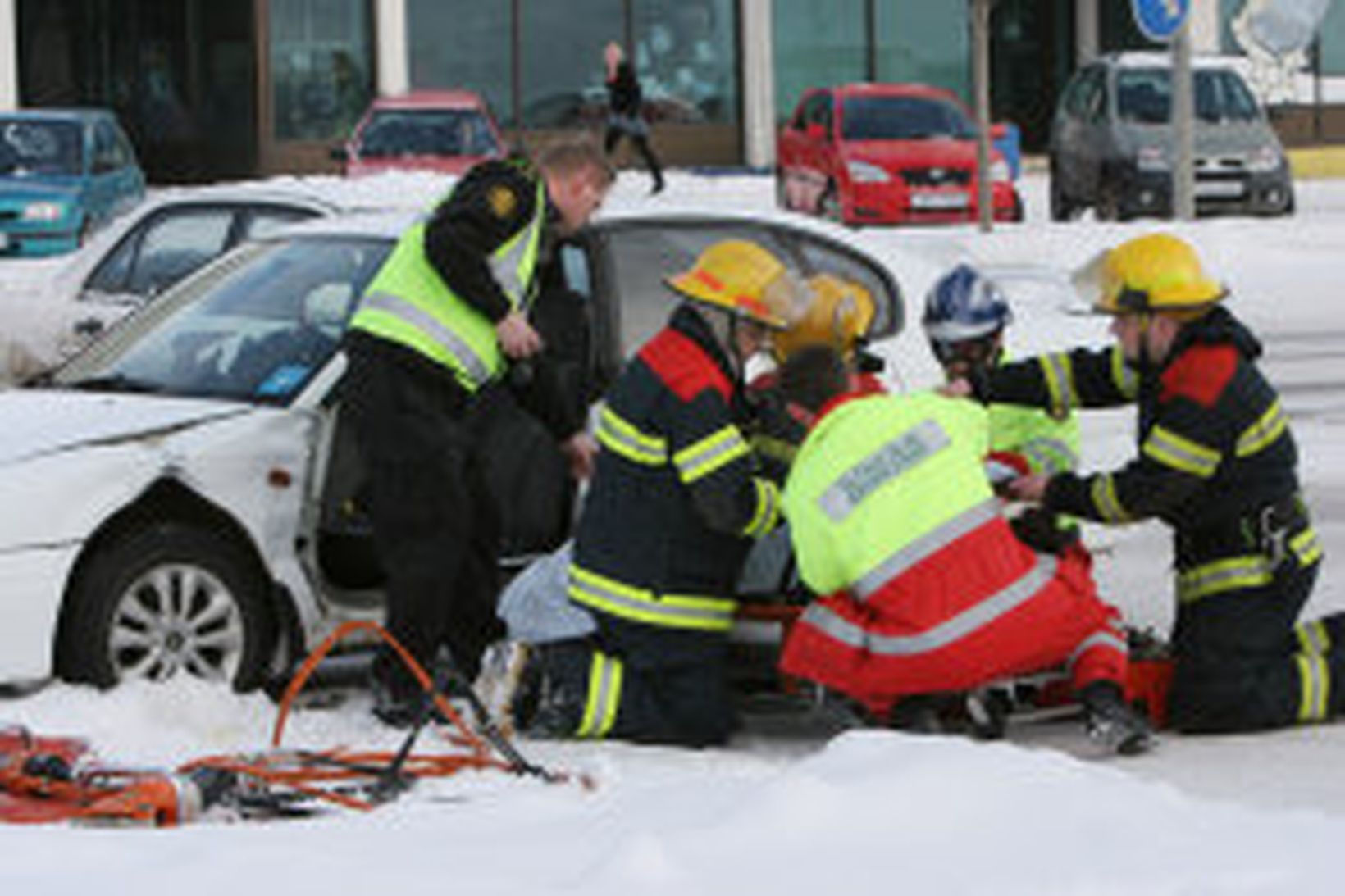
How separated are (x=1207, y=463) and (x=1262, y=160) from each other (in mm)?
Result: 21953

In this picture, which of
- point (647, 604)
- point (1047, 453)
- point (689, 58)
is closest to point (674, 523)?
point (647, 604)

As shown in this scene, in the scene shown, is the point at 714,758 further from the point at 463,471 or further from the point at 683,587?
the point at 463,471

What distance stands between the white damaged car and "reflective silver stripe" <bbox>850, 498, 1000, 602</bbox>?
4.37 ft

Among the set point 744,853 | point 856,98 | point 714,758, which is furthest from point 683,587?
point 856,98

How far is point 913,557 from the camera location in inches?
282

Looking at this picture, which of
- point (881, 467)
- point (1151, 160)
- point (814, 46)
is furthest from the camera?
point (814, 46)

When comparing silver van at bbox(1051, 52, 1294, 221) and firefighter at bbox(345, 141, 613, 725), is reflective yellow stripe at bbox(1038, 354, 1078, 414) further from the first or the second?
silver van at bbox(1051, 52, 1294, 221)

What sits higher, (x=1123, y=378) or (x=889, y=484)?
(x=1123, y=378)

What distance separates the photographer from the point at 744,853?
5.20 metres

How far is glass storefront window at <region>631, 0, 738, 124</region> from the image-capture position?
45.3m

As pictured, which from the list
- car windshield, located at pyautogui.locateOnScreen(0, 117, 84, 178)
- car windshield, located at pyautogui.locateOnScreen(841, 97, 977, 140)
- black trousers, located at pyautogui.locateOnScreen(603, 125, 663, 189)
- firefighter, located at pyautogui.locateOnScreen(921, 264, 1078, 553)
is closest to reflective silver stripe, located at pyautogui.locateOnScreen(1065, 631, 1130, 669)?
firefighter, located at pyautogui.locateOnScreen(921, 264, 1078, 553)

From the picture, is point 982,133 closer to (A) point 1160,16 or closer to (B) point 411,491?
(A) point 1160,16

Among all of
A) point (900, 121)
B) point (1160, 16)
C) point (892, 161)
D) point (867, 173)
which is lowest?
point (867, 173)

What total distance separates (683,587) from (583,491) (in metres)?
0.76
